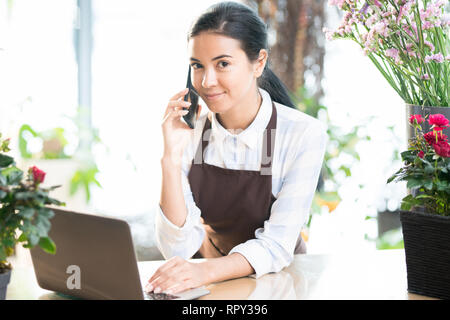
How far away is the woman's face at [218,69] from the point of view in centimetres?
177

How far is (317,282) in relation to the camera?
4.85 ft

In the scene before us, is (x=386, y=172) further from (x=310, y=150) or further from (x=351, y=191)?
(x=310, y=150)

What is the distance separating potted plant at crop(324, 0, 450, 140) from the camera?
1.48m

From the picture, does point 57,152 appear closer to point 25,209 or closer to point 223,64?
point 223,64

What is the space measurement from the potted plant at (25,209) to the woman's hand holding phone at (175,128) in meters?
0.76

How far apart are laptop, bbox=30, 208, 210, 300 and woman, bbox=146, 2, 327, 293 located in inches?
16.9

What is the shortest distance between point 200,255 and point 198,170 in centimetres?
38

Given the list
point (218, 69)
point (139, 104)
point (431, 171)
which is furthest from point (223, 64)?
point (139, 104)

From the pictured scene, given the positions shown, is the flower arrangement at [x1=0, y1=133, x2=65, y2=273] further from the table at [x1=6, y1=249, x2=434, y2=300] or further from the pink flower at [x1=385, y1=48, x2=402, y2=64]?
the pink flower at [x1=385, y1=48, x2=402, y2=64]

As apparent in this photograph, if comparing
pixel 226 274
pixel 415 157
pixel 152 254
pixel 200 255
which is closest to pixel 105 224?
pixel 226 274

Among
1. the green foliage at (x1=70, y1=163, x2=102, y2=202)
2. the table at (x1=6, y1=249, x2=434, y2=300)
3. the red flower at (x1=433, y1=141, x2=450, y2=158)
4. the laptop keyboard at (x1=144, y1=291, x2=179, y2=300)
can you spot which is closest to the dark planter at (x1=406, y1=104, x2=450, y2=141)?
the red flower at (x1=433, y1=141, x2=450, y2=158)

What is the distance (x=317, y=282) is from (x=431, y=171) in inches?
15.6

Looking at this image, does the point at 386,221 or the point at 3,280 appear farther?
the point at 386,221

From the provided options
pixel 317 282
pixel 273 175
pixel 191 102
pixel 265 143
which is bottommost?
pixel 317 282
